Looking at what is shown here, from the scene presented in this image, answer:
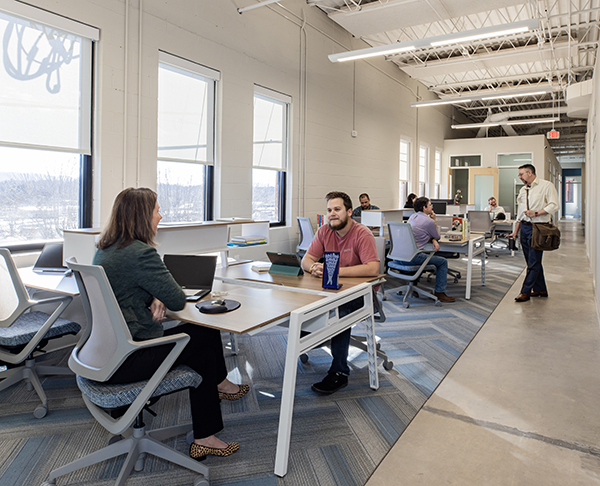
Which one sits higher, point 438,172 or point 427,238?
point 438,172

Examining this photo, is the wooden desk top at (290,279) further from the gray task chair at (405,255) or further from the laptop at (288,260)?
the gray task chair at (405,255)

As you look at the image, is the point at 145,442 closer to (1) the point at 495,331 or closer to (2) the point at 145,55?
(1) the point at 495,331

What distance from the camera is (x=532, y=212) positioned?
4.84m

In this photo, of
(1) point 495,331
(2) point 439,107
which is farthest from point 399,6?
(2) point 439,107

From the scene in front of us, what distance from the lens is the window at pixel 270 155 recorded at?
20.1 feet

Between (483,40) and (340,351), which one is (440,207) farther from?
(340,351)

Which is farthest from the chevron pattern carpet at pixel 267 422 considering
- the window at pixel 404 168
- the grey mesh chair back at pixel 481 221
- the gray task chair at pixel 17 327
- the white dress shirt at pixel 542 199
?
the window at pixel 404 168

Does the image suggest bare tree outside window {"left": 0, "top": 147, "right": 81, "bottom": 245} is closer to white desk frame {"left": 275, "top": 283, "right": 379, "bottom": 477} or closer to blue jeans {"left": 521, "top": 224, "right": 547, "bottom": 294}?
white desk frame {"left": 275, "top": 283, "right": 379, "bottom": 477}

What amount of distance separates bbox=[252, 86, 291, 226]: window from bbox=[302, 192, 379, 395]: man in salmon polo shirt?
121 inches

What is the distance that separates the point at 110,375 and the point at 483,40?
905 cm

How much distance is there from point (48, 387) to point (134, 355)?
1445 mm

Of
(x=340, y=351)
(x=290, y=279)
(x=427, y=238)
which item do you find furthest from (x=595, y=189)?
(x=290, y=279)

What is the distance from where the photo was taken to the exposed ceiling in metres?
6.34

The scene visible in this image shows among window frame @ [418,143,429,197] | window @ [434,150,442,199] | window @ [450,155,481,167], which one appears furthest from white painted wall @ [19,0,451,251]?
window @ [450,155,481,167]
